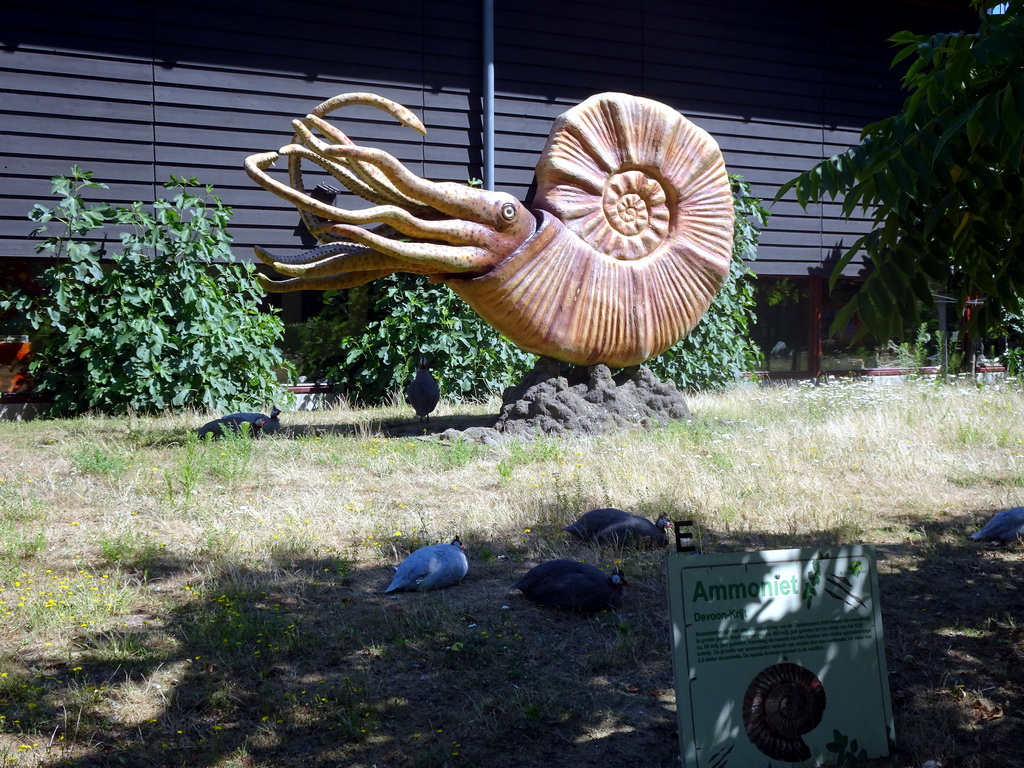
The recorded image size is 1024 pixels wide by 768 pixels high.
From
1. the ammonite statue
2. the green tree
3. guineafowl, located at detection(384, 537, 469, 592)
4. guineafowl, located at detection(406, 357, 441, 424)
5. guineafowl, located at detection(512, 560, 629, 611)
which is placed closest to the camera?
the green tree

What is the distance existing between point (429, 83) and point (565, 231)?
515cm

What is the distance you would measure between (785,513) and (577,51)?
30.3 feet

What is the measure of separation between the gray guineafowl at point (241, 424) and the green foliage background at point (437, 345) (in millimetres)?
3151

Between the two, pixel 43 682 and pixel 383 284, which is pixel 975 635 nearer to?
pixel 43 682

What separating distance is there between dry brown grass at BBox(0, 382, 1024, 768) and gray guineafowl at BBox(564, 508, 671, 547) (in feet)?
0.33

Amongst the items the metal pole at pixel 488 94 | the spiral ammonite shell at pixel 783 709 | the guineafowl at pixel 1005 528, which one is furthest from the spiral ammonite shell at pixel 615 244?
the spiral ammonite shell at pixel 783 709

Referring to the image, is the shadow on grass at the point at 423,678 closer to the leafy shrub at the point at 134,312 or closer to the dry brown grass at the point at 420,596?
the dry brown grass at the point at 420,596

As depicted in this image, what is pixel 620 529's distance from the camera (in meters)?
5.11

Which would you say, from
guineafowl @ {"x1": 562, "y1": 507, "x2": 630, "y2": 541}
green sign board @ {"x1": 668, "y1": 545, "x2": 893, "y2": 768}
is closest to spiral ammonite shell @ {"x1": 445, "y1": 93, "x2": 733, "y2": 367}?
guineafowl @ {"x1": 562, "y1": 507, "x2": 630, "y2": 541}

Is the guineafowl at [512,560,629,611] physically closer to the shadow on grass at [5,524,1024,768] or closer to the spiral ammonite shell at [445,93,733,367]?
the shadow on grass at [5,524,1024,768]

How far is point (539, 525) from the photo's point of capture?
5.62 meters

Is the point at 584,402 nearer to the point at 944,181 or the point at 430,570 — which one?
the point at 430,570

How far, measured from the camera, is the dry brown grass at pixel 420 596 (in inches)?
125

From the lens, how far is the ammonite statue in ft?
23.9
